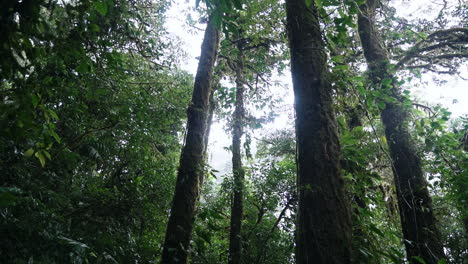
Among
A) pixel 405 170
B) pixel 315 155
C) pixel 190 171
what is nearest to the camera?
pixel 315 155

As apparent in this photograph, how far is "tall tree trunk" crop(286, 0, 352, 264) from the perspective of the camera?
163cm

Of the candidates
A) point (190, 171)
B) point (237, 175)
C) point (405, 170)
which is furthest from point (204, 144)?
point (405, 170)

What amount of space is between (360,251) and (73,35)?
85.8 inches

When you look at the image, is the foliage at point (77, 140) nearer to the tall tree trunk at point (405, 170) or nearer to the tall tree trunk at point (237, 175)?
the tall tree trunk at point (237, 175)

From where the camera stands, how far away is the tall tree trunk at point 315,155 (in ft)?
5.36

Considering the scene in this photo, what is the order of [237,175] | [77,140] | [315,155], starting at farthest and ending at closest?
1. [237,175]
2. [77,140]
3. [315,155]

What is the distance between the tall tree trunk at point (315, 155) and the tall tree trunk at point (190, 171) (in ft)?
4.71

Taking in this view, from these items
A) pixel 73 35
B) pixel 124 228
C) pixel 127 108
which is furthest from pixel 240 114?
pixel 73 35

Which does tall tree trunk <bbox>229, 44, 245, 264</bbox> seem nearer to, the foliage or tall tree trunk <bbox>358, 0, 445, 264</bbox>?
the foliage

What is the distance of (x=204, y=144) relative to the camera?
530 cm

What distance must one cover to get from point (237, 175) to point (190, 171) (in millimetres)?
2968

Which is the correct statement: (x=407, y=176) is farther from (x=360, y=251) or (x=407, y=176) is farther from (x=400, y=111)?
(x=360, y=251)

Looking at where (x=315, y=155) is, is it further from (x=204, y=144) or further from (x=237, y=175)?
(x=237, y=175)

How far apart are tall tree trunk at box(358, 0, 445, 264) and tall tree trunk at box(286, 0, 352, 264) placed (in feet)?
7.35
